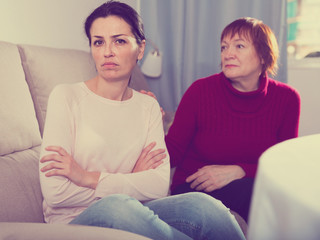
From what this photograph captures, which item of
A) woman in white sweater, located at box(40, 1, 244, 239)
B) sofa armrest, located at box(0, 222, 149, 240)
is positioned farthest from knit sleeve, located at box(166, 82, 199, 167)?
sofa armrest, located at box(0, 222, 149, 240)

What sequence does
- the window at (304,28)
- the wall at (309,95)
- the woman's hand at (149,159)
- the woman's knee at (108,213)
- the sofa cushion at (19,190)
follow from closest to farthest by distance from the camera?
1. the woman's knee at (108,213)
2. the sofa cushion at (19,190)
3. the woman's hand at (149,159)
4. the wall at (309,95)
5. the window at (304,28)

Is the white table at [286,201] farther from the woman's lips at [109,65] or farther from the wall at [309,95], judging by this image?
the wall at [309,95]

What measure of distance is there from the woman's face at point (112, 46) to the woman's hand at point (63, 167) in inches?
11.5

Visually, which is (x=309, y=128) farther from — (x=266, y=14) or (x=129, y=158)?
(x=129, y=158)

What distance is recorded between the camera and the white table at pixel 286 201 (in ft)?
1.35

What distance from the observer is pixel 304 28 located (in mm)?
2711

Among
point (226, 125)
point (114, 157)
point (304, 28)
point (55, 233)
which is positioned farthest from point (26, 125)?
point (304, 28)

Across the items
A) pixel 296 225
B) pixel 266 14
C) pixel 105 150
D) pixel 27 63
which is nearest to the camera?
pixel 296 225

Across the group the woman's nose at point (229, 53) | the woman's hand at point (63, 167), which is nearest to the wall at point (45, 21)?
the woman's hand at point (63, 167)

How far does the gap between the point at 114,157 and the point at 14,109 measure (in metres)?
0.38

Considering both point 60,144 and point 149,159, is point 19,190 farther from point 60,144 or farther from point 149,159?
point 149,159

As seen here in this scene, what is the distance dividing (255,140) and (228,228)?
56 centimetres

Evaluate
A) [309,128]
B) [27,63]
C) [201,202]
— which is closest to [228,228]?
[201,202]

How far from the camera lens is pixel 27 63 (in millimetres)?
1439
